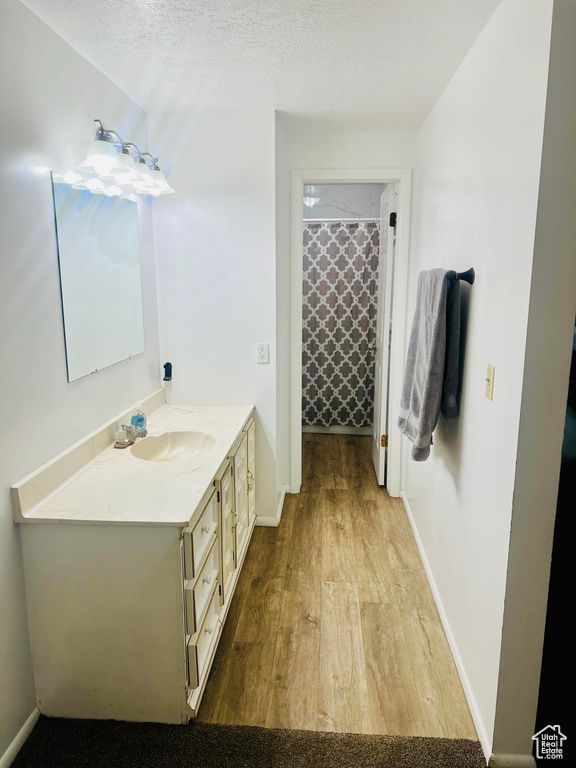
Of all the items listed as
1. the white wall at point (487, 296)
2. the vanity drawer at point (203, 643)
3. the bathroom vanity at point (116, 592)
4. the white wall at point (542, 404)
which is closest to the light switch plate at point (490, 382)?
the white wall at point (487, 296)

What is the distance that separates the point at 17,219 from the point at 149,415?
53.2 inches

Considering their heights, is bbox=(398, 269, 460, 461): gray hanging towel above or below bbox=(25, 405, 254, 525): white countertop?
above

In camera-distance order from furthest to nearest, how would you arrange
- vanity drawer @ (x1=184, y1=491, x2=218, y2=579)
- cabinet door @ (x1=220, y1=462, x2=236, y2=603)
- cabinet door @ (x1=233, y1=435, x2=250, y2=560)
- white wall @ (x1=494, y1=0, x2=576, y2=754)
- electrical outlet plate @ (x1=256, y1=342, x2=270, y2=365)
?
electrical outlet plate @ (x1=256, y1=342, x2=270, y2=365) < cabinet door @ (x1=233, y1=435, x2=250, y2=560) < cabinet door @ (x1=220, y1=462, x2=236, y2=603) < vanity drawer @ (x1=184, y1=491, x2=218, y2=579) < white wall @ (x1=494, y1=0, x2=576, y2=754)

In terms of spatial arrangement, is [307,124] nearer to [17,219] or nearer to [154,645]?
[17,219]

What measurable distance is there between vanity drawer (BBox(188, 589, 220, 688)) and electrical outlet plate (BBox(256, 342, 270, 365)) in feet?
4.28

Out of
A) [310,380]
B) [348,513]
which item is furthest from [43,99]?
[310,380]

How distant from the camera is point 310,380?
494cm

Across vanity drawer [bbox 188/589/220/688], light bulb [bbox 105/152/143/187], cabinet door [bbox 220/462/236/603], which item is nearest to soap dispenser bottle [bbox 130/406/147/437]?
cabinet door [bbox 220/462/236/603]

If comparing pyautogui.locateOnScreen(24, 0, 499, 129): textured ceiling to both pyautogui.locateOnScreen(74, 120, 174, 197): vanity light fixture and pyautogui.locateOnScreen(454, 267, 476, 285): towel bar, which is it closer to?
pyautogui.locateOnScreen(74, 120, 174, 197): vanity light fixture

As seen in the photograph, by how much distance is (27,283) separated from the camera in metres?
1.71

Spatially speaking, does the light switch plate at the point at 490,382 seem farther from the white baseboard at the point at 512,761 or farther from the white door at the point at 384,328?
the white door at the point at 384,328

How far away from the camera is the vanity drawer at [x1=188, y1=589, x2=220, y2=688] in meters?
1.76

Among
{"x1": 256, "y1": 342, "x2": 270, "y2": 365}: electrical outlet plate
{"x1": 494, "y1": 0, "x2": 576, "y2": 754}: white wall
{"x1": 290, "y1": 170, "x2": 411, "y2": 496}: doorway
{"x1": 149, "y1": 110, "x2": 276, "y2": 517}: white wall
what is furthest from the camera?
{"x1": 290, "y1": 170, "x2": 411, "y2": 496}: doorway

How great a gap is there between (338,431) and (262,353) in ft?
7.38
